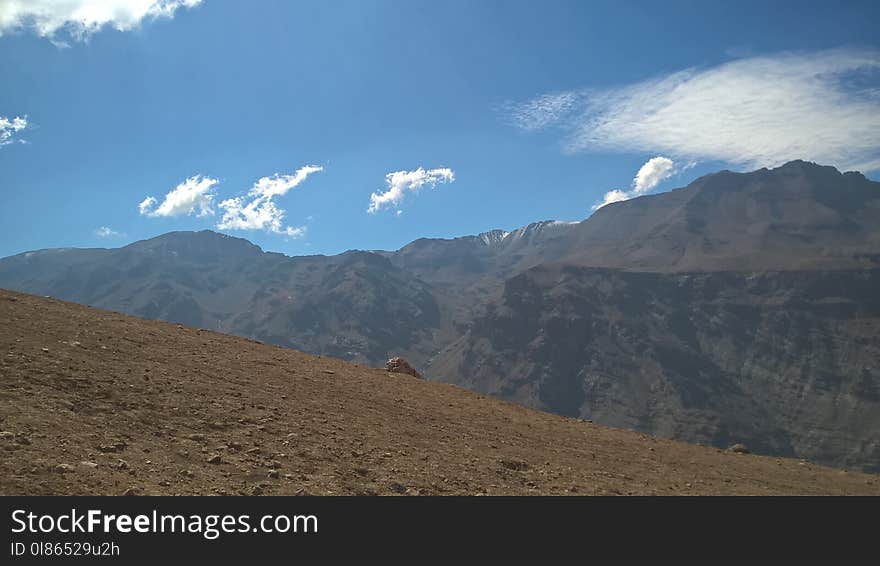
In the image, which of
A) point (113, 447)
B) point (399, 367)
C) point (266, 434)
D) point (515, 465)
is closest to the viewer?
point (113, 447)

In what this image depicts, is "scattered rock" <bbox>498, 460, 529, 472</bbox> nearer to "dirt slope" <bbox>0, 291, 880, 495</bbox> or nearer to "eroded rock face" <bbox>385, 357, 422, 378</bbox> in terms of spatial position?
"dirt slope" <bbox>0, 291, 880, 495</bbox>

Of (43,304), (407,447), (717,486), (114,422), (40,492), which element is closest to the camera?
(40,492)

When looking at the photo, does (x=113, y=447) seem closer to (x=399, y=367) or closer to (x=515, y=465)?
(x=515, y=465)

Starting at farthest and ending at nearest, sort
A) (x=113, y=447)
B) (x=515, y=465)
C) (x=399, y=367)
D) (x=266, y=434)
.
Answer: (x=399, y=367)
(x=515, y=465)
(x=266, y=434)
(x=113, y=447)

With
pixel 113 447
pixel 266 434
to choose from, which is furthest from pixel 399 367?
pixel 113 447

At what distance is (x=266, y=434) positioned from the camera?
1575 cm

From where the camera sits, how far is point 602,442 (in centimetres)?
2388

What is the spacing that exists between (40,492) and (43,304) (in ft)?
62.9

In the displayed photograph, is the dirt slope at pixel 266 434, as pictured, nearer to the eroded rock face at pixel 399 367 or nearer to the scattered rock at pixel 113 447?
the scattered rock at pixel 113 447

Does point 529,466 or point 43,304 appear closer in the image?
point 529,466

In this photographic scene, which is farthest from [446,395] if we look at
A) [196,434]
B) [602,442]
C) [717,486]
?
[196,434]

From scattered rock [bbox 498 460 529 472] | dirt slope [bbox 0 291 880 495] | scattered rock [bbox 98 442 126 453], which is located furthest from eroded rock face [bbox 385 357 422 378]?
scattered rock [bbox 98 442 126 453]
